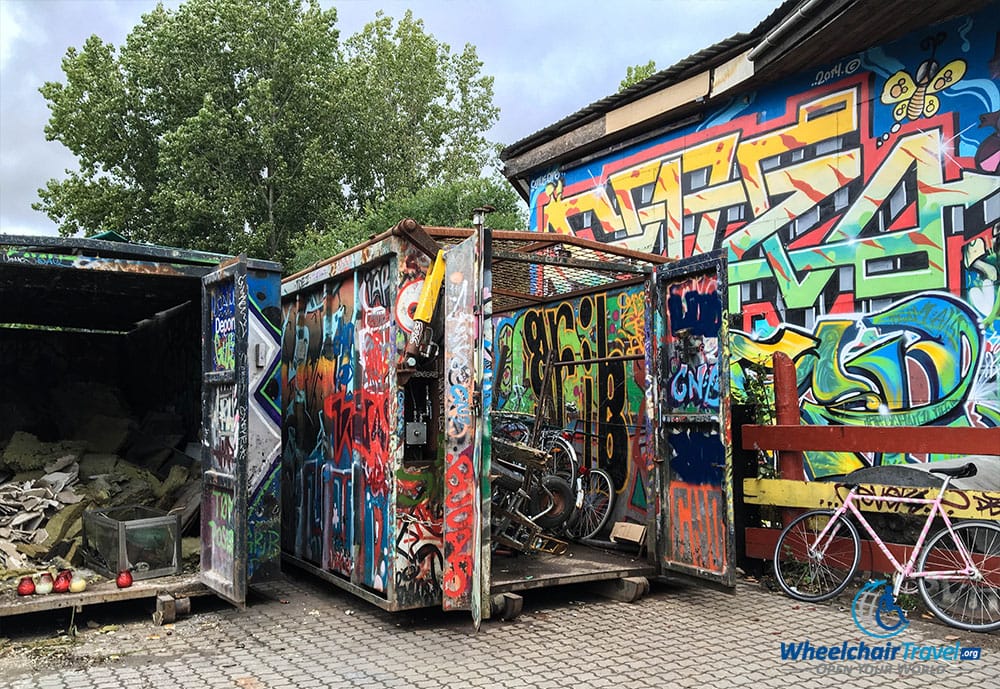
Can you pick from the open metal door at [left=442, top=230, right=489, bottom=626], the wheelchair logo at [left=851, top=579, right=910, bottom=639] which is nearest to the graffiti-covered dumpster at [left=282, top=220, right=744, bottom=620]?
the open metal door at [left=442, top=230, right=489, bottom=626]

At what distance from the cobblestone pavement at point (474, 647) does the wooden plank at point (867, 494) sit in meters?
0.80

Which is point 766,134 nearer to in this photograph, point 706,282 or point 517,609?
point 706,282

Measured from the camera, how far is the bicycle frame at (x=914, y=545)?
5539 millimetres

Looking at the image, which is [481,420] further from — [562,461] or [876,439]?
[876,439]

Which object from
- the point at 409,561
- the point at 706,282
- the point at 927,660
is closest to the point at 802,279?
the point at 706,282

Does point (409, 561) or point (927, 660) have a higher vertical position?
point (409, 561)

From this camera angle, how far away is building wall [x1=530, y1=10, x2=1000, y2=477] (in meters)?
7.04

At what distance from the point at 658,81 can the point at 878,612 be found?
22.0 ft

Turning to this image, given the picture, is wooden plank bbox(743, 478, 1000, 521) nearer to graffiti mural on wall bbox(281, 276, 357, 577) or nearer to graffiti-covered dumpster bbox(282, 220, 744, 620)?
graffiti-covered dumpster bbox(282, 220, 744, 620)

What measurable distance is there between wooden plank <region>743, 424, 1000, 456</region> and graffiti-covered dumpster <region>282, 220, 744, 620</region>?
2.62 feet

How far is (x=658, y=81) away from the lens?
10.0 metres

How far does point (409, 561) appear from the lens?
5715mm

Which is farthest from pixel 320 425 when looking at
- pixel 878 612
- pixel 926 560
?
pixel 926 560

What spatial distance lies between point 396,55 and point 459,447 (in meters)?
33.5
